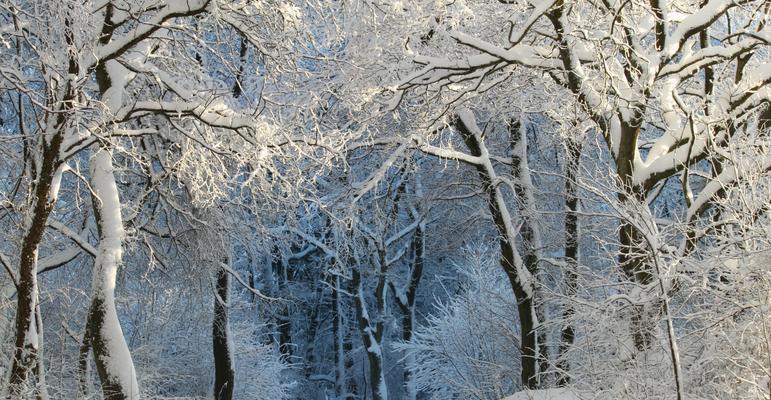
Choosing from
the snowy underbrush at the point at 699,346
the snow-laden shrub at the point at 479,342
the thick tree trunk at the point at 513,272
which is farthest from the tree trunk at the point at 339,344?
the snowy underbrush at the point at 699,346

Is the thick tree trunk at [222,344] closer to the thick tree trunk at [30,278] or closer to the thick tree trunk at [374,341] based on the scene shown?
the thick tree trunk at [30,278]

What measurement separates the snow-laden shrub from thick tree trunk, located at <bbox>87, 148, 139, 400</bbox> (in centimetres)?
629

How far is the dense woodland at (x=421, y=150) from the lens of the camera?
243 inches

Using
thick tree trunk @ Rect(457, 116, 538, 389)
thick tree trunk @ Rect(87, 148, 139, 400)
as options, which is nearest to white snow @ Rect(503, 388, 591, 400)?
thick tree trunk @ Rect(457, 116, 538, 389)

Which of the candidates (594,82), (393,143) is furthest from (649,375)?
(393,143)

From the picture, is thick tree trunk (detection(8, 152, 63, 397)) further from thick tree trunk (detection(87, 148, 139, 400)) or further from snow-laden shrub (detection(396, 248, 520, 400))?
snow-laden shrub (detection(396, 248, 520, 400))

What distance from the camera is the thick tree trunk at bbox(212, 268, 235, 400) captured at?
13.1m

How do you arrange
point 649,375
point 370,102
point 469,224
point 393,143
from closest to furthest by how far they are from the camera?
point 649,375 < point 370,102 < point 393,143 < point 469,224

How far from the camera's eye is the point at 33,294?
6.52m

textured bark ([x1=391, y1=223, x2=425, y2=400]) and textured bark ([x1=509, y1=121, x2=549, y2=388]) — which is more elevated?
textured bark ([x1=391, y1=223, x2=425, y2=400])

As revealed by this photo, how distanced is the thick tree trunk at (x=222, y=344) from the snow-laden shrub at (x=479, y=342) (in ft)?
12.5

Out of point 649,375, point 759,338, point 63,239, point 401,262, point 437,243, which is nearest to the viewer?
point 759,338

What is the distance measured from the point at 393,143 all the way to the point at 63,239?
5.49 metres

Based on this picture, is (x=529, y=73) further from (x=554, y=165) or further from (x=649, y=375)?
(x=554, y=165)
